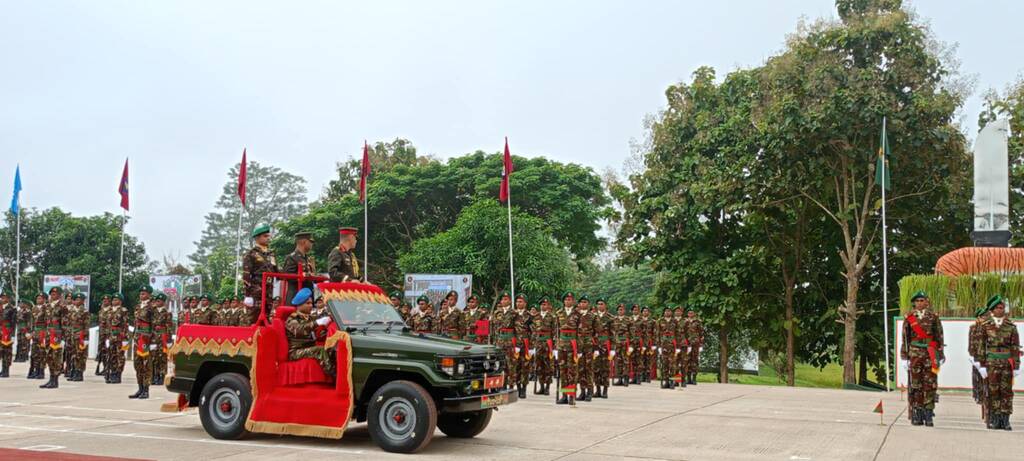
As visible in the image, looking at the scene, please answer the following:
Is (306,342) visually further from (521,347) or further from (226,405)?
(521,347)

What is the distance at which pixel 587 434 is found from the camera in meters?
11.1

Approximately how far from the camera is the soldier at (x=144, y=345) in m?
15.4

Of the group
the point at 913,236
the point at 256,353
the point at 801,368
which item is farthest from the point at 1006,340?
the point at 801,368

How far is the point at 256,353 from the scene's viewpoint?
9922mm

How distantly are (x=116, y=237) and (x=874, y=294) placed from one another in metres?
31.8

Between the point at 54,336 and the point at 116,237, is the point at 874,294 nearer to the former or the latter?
the point at 54,336

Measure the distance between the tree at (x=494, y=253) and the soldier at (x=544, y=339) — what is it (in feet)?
44.9

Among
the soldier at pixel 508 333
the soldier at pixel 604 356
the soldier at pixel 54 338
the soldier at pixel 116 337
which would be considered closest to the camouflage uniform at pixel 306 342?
the soldier at pixel 508 333

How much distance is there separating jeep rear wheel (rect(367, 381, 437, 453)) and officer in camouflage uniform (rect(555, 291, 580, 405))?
576 centimetres

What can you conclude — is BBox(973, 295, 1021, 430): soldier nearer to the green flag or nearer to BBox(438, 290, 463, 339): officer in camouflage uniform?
the green flag

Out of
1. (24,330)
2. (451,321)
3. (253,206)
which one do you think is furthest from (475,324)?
(253,206)

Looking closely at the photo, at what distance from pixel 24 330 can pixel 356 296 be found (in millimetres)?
18446

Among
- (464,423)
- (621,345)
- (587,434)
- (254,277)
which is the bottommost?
(587,434)

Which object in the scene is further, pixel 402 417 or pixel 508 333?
pixel 508 333
